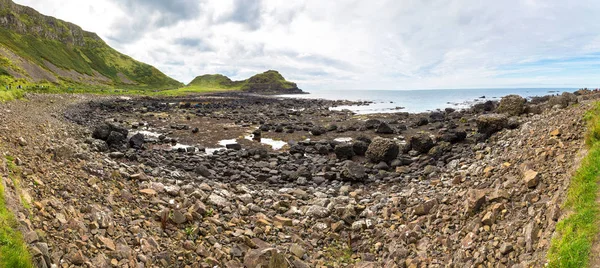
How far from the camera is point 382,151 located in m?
20.9

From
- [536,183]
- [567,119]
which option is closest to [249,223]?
[536,183]

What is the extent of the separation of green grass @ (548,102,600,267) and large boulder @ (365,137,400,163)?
12361 mm

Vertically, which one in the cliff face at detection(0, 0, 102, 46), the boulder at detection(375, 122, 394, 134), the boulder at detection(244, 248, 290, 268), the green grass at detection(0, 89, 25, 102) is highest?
the cliff face at detection(0, 0, 102, 46)

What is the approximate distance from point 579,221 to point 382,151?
567 inches

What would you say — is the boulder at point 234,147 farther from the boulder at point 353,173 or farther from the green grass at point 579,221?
the green grass at point 579,221

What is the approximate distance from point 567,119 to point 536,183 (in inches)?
220

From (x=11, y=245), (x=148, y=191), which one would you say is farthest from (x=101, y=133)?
(x=11, y=245)

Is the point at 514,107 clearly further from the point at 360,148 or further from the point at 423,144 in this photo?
the point at 360,148

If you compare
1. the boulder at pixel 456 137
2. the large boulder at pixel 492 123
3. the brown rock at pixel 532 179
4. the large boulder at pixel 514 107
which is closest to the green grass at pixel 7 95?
the boulder at pixel 456 137

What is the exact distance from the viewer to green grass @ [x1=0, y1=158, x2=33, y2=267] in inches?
209

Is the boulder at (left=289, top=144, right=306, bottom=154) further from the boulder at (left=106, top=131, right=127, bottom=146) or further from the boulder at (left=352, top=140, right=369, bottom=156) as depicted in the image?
the boulder at (left=106, top=131, right=127, bottom=146)

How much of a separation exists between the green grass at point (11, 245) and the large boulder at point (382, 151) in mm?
18548

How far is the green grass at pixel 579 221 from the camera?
5930 mm

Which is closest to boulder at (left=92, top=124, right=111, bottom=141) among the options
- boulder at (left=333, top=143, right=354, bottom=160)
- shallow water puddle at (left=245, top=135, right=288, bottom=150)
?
shallow water puddle at (left=245, top=135, right=288, bottom=150)
